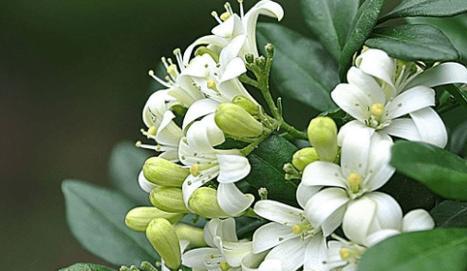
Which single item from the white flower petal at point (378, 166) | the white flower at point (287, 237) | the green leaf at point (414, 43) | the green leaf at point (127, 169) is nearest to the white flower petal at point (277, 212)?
the white flower at point (287, 237)

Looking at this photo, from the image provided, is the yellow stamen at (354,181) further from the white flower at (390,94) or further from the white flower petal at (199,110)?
the white flower petal at (199,110)

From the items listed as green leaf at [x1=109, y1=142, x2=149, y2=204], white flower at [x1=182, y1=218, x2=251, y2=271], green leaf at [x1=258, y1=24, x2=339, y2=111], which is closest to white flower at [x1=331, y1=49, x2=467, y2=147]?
white flower at [x1=182, y1=218, x2=251, y2=271]

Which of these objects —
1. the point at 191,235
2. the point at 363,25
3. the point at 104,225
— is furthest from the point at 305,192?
the point at 104,225

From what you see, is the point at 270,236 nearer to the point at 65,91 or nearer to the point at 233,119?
the point at 233,119

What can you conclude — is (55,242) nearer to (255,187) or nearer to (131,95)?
(131,95)

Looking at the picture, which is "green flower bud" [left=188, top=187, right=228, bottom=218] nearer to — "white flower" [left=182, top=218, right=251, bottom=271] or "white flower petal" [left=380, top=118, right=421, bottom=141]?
"white flower" [left=182, top=218, right=251, bottom=271]

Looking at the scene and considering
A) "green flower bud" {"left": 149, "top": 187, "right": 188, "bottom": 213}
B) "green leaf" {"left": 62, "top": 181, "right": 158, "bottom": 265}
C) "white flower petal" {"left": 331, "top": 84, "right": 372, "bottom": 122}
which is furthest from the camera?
"green leaf" {"left": 62, "top": 181, "right": 158, "bottom": 265}

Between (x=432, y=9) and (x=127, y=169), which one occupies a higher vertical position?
(x=432, y=9)
